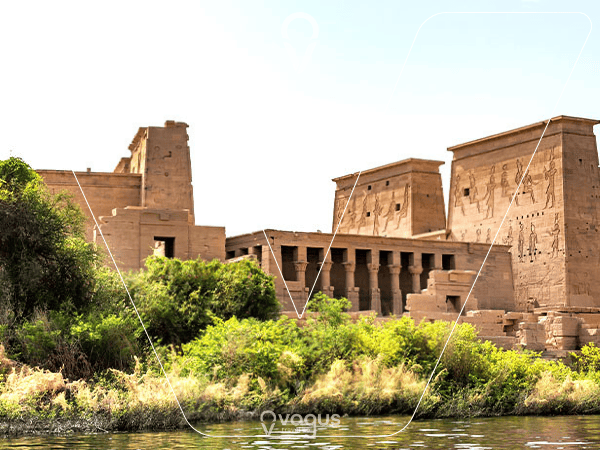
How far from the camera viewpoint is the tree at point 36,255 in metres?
22.5

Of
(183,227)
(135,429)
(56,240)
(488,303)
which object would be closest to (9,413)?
(135,429)

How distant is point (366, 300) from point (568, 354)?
1413 centimetres

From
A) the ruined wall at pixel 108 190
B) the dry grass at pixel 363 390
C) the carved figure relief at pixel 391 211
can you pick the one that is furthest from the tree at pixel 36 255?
the carved figure relief at pixel 391 211

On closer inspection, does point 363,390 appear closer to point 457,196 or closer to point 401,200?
point 457,196

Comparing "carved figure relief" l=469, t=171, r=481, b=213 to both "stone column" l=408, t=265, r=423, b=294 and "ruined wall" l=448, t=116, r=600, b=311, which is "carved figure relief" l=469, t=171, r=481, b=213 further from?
"stone column" l=408, t=265, r=423, b=294

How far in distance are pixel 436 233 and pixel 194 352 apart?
27.7 metres

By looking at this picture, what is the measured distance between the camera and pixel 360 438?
51.8ft

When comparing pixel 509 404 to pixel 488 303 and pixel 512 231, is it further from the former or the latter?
pixel 512 231

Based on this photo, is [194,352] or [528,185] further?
[528,185]

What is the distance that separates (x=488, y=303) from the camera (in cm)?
4122

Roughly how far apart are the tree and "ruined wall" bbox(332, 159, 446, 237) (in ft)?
81.7

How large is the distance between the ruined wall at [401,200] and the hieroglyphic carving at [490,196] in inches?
162

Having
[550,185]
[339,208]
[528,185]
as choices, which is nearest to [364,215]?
[339,208]

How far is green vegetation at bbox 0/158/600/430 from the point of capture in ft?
62.8
